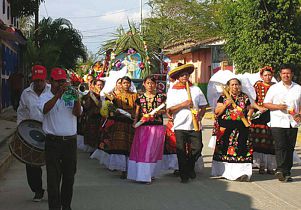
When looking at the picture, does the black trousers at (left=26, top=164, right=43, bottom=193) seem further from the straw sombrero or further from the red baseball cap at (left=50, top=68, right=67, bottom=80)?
the straw sombrero

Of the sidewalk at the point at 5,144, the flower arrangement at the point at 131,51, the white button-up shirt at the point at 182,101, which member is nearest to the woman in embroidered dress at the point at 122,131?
the white button-up shirt at the point at 182,101

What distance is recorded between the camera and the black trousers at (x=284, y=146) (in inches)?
355

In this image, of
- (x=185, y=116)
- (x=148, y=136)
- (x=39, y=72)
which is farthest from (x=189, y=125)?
(x=39, y=72)

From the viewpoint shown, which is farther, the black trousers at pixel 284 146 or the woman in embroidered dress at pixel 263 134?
the woman in embroidered dress at pixel 263 134

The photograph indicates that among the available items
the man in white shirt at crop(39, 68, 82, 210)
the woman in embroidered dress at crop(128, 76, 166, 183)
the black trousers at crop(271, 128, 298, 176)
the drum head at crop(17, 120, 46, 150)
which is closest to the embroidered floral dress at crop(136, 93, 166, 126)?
the woman in embroidered dress at crop(128, 76, 166, 183)

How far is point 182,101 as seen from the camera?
9039mm

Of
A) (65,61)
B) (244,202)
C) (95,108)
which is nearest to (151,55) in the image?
(95,108)

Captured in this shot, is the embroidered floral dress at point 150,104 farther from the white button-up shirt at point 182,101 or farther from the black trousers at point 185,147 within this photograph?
the black trousers at point 185,147

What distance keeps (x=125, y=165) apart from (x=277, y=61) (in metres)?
11.3

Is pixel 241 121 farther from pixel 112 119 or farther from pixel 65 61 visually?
pixel 65 61

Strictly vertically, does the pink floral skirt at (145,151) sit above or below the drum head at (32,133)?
below

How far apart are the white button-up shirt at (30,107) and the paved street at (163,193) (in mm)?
1119

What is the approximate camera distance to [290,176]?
30.2 ft

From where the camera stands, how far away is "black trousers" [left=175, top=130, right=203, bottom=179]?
9000mm
